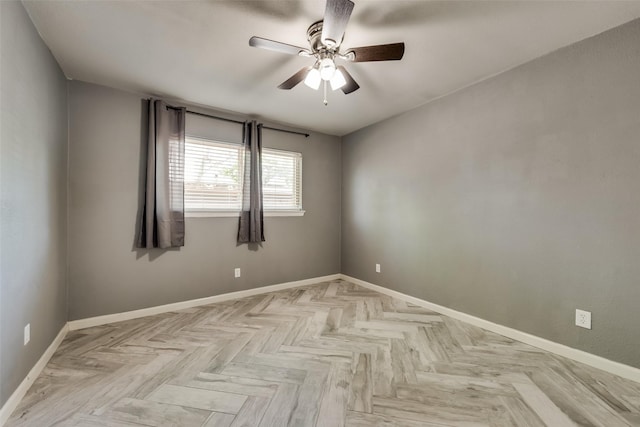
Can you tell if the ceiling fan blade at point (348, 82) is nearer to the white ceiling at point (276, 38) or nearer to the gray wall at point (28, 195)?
the white ceiling at point (276, 38)

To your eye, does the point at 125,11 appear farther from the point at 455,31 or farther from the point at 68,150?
the point at 455,31

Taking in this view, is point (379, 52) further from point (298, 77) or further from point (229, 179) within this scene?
point (229, 179)

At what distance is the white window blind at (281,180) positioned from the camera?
12.6 ft

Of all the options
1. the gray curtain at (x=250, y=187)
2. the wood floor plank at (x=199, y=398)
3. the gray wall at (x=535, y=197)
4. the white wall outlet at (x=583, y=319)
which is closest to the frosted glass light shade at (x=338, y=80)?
the gray wall at (x=535, y=197)

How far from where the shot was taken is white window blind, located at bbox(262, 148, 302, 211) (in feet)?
12.6

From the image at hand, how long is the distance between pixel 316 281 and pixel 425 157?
2407mm

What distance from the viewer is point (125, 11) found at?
1.75 m

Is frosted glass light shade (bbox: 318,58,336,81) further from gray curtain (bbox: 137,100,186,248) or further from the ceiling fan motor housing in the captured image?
gray curtain (bbox: 137,100,186,248)

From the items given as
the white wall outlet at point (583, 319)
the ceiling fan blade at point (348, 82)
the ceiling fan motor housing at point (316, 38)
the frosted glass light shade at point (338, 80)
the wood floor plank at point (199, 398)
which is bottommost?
the wood floor plank at point (199, 398)

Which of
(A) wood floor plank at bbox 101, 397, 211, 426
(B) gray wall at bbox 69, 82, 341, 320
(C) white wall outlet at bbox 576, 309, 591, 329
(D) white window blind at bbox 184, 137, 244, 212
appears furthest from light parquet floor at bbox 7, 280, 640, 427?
(D) white window blind at bbox 184, 137, 244, 212

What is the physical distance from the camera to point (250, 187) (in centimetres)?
359

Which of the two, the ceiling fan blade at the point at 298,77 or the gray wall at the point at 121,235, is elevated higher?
the ceiling fan blade at the point at 298,77

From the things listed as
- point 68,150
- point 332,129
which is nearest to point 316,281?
point 332,129

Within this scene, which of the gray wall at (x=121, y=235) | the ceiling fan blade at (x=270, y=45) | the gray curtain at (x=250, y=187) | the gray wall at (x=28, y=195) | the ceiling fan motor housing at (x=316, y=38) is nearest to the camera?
the gray wall at (x=28, y=195)
